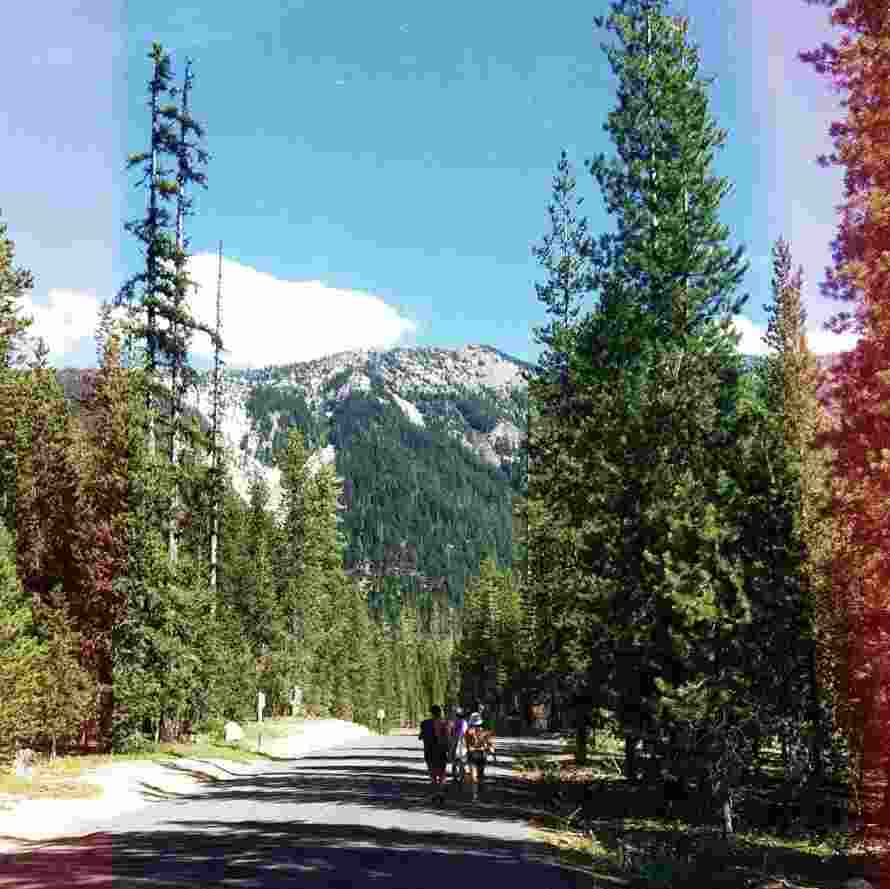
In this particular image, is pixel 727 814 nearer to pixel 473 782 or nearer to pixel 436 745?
pixel 473 782

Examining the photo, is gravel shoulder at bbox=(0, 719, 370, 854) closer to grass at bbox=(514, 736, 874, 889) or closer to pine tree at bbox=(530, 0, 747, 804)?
grass at bbox=(514, 736, 874, 889)

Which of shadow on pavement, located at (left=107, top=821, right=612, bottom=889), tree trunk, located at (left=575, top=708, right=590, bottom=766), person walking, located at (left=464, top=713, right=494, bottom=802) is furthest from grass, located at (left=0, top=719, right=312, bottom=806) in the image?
tree trunk, located at (left=575, top=708, right=590, bottom=766)

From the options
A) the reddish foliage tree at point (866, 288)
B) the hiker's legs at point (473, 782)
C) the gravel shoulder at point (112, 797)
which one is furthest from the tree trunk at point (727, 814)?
the gravel shoulder at point (112, 797)

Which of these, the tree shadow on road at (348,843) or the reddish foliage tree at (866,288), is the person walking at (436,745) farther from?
the reddish foliage tree at (866,288)

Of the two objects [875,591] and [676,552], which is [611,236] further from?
[875,591]

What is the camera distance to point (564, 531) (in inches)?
1480

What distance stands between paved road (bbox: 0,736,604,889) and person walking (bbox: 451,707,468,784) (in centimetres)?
74

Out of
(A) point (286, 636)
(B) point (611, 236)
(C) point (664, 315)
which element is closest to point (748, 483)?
(C) point (664, 315)

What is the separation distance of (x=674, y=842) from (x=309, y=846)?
8354mm

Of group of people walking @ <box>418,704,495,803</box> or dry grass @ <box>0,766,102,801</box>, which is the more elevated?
group of people walking @ <box>418,704,495,803</box>

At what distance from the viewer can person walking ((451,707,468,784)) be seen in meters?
23.2

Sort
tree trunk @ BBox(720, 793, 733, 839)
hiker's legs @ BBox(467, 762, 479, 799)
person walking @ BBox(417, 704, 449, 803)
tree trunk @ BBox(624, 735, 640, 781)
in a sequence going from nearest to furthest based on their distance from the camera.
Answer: tree trunk @ BBox(720, 793, 733, 839) < hiker's legs @ BBox(467, 762, 479, 799) < person walking @ BBox(417, 704, 449, 803) < tree trunk @ BBox(624, 735, 640, 781)

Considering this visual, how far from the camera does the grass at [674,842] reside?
49.3 feet

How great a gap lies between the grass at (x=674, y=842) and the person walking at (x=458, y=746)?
2207mm
